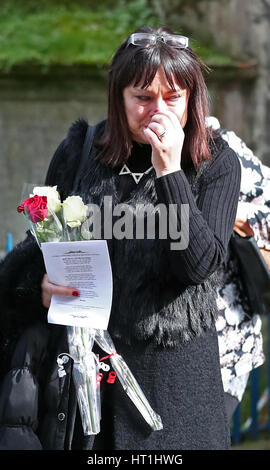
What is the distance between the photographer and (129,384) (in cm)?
214

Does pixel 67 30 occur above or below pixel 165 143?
below

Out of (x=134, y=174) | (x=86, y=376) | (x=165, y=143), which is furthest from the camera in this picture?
(x=134, y=174)

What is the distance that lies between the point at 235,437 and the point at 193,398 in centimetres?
249

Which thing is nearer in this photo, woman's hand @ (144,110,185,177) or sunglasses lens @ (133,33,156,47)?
woman's hand @ (144,110,185,177)

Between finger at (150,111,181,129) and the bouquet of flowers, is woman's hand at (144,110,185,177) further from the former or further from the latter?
the bouquet of flowers

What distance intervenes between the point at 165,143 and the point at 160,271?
366 millimetres

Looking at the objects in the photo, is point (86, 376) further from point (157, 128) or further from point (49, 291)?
point (157, 128)

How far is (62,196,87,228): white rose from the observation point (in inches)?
Answer: 82.6

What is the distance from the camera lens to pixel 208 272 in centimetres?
204

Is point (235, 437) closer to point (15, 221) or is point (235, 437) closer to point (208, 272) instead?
point (15, 221)

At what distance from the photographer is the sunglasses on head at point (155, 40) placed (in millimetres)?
2152

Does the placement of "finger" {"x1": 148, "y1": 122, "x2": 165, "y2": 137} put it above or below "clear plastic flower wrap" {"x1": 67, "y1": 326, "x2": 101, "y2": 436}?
above

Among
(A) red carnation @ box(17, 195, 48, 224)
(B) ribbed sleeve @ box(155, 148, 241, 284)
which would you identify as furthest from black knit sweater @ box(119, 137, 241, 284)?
(A) red carnation @ box(17, 195, 48, 224)

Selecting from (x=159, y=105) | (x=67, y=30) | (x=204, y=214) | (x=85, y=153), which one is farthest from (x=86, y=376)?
(x=67, y=30)
